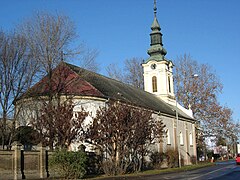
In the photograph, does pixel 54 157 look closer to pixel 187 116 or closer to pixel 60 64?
pixel 60 64

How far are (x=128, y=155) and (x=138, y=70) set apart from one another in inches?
1578

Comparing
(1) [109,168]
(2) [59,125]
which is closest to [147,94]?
(1) [109,168]

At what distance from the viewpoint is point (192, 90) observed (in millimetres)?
55156

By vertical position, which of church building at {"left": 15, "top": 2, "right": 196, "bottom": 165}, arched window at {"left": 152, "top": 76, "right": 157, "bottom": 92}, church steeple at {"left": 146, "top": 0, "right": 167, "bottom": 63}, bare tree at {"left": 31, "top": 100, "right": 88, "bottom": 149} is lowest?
bare tree at {"left": 31, "top": 100, "right": 88, "bottom": 149}

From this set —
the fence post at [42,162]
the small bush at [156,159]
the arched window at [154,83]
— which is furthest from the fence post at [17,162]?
the arched window at [154,83]

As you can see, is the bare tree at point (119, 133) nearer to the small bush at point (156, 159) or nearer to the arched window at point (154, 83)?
the small bush at point (156, 159)

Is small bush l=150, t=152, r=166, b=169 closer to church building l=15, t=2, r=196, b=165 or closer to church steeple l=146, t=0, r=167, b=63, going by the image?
church building l=15, t=2, r=196, b=165

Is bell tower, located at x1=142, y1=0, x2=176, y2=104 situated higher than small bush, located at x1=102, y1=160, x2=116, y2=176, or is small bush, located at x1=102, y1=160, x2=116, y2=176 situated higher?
bell tower, located at x1=142, y1=0, x2=176, y2=104

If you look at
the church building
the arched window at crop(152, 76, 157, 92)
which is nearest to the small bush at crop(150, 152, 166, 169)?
the church building

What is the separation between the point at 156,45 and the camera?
54844 millimetres

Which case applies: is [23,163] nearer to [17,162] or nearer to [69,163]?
[17,162]

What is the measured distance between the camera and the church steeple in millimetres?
54469

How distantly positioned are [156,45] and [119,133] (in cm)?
3016

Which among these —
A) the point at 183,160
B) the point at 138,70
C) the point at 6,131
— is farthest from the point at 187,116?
the point at 6,131
